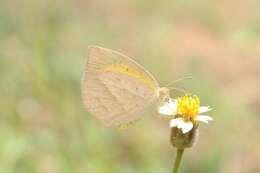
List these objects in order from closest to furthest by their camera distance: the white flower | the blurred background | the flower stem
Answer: the flower stem → the white flower → the blurred background

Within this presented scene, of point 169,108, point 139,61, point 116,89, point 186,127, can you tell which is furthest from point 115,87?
point 139,61

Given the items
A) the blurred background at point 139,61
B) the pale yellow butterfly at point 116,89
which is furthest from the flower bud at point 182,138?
the blurred background at point 139,61

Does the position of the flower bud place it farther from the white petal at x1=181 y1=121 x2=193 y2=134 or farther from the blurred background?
the blurred background

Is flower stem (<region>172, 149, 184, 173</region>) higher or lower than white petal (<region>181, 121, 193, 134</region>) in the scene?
lower

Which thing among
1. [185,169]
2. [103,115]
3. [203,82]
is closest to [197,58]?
[203,82]

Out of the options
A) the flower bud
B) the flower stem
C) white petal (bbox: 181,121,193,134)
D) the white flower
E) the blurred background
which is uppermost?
the blurred background

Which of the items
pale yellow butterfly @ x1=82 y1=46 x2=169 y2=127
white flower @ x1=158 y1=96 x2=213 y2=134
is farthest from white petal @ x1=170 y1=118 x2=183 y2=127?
pale yellow butterfly @ x1=82 y1=46 x2=169 y2=127

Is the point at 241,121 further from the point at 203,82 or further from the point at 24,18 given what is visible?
the point at 24,18
